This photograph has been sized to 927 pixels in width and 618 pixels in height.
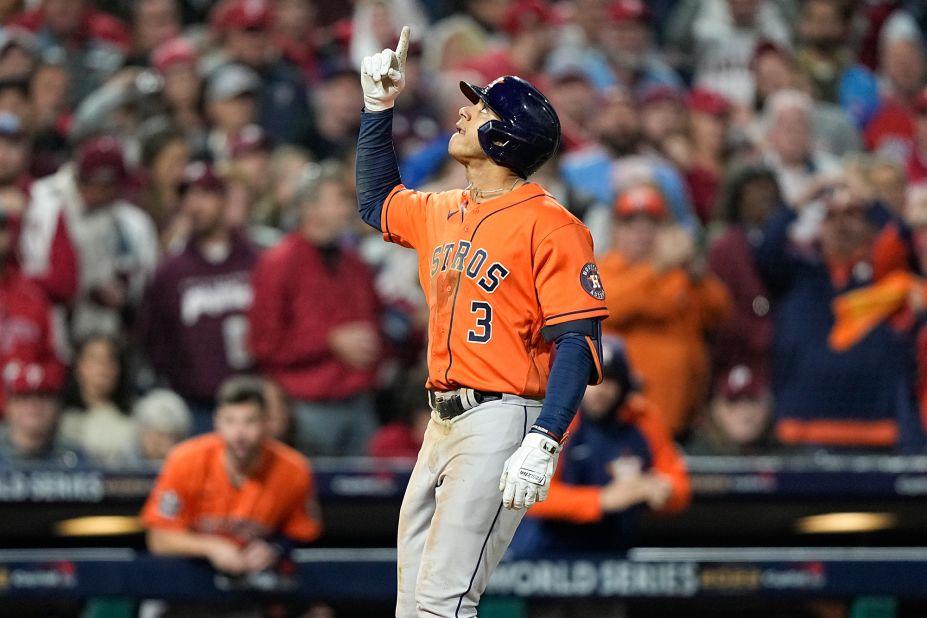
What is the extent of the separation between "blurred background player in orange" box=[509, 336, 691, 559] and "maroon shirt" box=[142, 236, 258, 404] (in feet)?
5.84

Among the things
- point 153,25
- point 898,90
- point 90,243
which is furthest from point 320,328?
point 898,90

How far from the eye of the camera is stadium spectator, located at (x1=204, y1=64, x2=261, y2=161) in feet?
26.2

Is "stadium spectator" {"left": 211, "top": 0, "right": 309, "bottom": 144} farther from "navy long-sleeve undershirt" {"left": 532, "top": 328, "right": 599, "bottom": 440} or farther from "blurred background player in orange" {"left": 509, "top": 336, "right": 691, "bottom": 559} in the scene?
"navy long-sleeve undershirt" {"left": 532, "top": 328, "right": 599, "bottom": 440}

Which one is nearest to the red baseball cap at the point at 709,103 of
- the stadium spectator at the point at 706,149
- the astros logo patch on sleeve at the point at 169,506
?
the stadium spectator at the point at 706,149

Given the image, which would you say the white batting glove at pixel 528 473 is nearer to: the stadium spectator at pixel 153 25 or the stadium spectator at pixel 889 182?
the stadium spectator at pixel 889 182

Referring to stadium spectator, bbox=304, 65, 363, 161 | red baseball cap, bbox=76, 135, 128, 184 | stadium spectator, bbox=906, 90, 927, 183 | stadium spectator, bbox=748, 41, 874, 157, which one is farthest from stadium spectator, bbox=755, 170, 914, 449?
red baseball cap, bbox=76, 135, 128, 184

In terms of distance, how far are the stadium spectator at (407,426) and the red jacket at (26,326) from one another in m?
1.40

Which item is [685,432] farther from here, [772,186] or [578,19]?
[578,19]

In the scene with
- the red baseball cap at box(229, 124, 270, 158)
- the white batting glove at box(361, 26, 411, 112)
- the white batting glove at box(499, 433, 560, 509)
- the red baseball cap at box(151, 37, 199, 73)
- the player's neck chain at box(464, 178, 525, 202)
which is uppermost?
the red baseball cap at box(151, 37, 199, 73)

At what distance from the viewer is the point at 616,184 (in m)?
7.11

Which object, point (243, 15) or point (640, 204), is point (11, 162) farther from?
point (640, 204)

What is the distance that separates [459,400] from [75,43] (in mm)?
5799

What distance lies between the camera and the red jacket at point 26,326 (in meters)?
6.57

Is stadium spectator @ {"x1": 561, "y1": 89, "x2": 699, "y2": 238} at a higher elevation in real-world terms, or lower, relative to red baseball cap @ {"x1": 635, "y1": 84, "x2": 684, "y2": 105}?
lower
